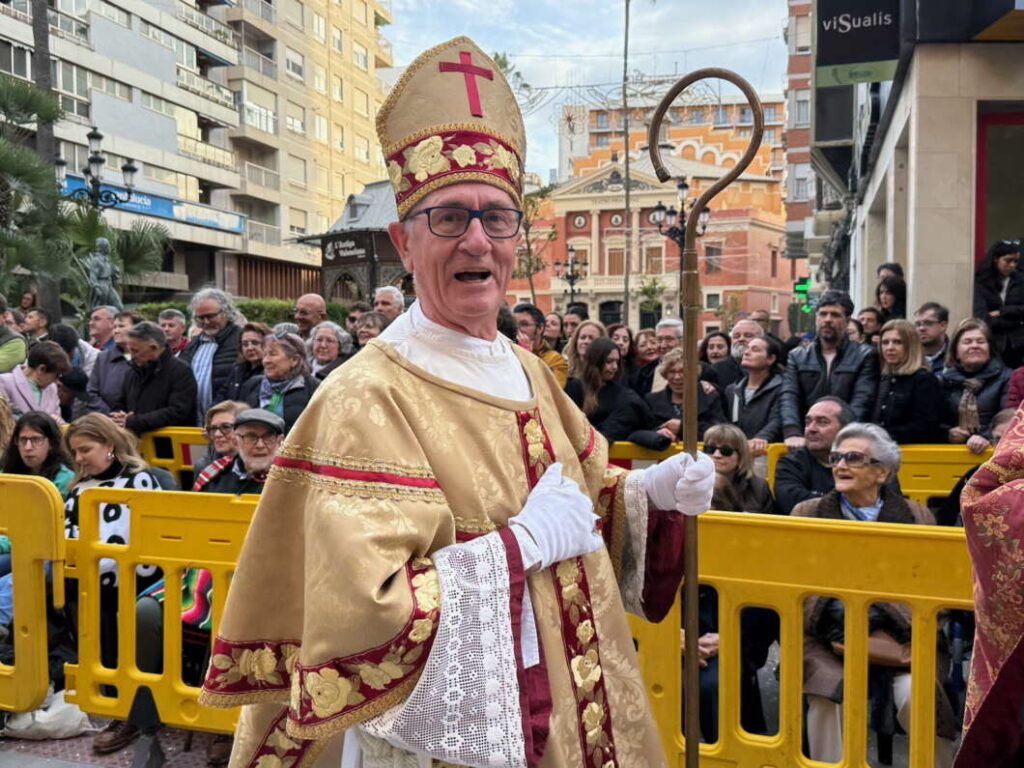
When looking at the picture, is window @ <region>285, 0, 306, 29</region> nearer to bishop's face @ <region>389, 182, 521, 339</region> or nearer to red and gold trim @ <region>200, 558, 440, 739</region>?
bishop's face @ <region>389, 182, 521, 339</region>

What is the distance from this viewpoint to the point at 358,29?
49250mm

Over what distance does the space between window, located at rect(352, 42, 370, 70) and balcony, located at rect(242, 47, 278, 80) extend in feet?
28.0

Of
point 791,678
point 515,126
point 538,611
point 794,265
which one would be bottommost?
point 791,678

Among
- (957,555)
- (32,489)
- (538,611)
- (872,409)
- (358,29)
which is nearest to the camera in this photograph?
(538,611)

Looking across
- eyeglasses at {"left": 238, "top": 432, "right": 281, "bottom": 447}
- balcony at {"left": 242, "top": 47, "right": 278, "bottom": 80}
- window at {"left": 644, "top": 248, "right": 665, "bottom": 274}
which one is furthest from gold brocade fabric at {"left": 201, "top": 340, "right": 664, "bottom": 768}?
window at {"left": 644, "top": 248, "right": 665, "bottom": 274}

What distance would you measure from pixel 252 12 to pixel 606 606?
42630mm

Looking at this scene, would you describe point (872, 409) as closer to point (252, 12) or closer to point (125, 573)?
point (125, 573)

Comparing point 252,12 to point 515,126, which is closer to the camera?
point 515,126

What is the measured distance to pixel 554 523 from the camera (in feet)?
5.84

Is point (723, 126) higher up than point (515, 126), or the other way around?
point (723, 126)

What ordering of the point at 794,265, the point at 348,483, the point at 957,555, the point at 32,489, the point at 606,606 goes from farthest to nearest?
the point at 794,265 → the point at 32,489 → the point at 957,555 → the point at 606,606 → the point at 348,483

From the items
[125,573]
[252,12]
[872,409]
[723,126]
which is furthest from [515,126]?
[723,126]

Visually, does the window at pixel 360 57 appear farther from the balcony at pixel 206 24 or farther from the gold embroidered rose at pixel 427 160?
the gold embroidered rose at pixel 427 160

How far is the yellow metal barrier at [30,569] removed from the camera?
12.1 feet
